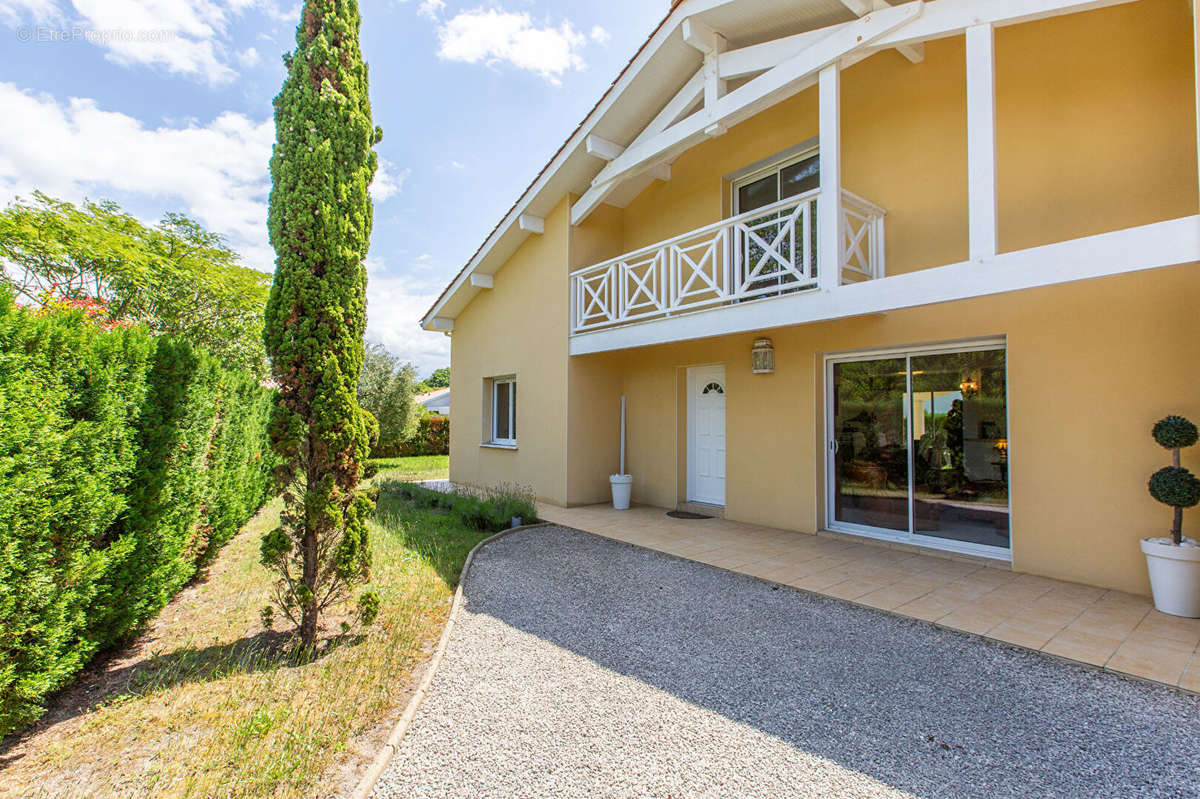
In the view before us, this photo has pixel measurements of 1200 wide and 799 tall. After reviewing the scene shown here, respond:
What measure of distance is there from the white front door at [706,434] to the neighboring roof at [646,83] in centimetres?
410

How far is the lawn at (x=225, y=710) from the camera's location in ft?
8.59

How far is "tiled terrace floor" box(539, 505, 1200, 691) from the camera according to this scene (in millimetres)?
3945

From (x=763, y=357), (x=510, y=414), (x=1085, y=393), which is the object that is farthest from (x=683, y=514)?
(x=1085, y=393)

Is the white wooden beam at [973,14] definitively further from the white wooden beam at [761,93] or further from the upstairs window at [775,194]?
the upstairs window at [775,194]

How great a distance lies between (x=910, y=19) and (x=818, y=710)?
593 centimetres

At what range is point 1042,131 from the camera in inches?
223

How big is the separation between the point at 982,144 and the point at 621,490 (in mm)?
6956

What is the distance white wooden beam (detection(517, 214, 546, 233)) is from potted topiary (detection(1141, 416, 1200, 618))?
9.20m

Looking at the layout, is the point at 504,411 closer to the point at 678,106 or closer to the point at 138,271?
the point at 678,106

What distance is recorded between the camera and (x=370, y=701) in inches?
132

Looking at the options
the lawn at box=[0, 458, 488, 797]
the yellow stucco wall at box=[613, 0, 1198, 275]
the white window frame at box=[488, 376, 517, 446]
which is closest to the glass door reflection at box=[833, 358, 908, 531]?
the yellow stucco wall at box=[613, 0, 1198, 275]

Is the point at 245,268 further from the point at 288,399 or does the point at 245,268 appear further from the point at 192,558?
the point at 288,399

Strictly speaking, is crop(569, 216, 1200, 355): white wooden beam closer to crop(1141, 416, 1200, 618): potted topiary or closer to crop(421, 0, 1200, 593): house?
crop(421, 0, 1200, 593): house

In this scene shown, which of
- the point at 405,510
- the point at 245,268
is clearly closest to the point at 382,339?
the point at 245,268
